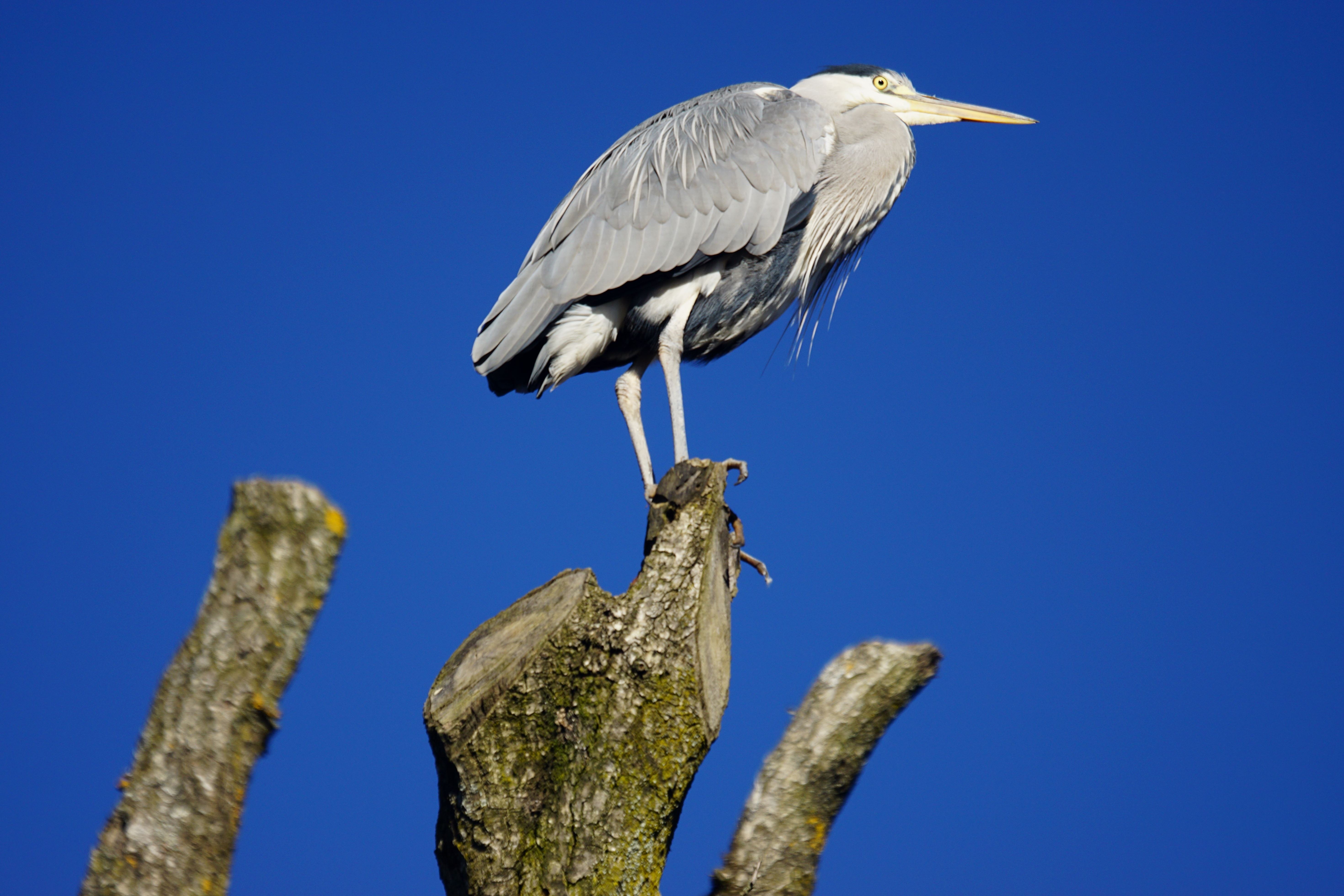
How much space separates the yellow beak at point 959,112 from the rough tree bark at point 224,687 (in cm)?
540

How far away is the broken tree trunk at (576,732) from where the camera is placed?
2.85 m

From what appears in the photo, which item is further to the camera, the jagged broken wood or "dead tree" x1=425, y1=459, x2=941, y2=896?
the jagged broken wood

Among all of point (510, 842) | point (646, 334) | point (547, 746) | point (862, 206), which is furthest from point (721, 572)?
point (862, 206)

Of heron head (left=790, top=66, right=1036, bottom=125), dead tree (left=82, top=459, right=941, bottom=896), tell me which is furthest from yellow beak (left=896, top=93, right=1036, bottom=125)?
dead tree (left=82, top=459, right=941, bottom=896)

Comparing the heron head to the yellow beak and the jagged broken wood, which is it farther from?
the jagged broken wood

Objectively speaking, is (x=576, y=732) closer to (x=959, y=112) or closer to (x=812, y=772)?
(x=812, y=772)

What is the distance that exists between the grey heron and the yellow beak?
526 mm

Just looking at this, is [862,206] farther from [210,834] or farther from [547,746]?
[210,834]

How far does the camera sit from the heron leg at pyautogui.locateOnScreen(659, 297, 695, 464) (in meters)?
5.11

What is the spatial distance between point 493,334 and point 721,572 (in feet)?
8.17

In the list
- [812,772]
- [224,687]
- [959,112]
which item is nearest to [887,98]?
[959,112]

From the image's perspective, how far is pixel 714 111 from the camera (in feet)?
19.4

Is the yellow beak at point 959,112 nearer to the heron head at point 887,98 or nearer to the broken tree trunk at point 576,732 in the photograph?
the heron head at point 887,98

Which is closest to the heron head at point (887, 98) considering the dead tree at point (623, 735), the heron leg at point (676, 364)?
the heron leg at point (676, 364)
